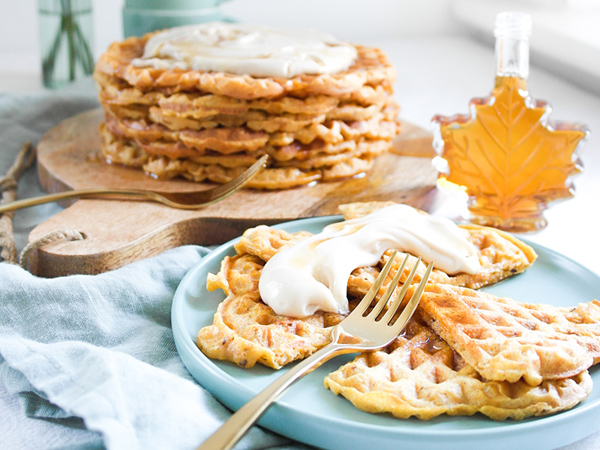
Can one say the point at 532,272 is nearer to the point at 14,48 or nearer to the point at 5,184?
the point at 5,184

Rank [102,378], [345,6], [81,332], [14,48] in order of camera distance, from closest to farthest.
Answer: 1. [102,378]
2. [81,332]
3. [14,48]
4. [345,6]

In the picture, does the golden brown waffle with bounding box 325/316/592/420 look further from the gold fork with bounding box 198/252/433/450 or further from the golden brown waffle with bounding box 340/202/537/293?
the golden brown waffle with bounding box 340/202/537/293

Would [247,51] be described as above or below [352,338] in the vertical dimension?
above

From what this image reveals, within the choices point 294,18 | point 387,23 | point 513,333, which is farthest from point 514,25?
point 387,23

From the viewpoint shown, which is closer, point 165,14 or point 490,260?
point 490,260

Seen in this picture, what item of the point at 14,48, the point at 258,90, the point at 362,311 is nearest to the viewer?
the point at 362,311

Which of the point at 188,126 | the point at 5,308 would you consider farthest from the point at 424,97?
the point at 5,308

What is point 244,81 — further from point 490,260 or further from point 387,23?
point 387,23
